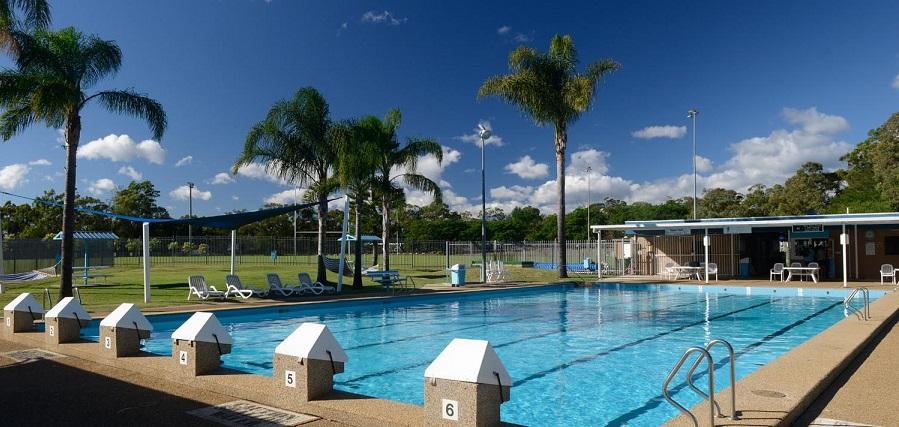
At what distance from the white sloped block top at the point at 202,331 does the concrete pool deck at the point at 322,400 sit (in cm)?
39

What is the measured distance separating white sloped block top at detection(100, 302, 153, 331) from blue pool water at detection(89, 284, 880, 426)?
5.88ft

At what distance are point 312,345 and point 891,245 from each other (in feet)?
83.0

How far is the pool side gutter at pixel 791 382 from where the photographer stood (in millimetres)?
4520

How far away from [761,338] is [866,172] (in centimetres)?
4862

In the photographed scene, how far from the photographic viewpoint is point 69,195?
13742 mm

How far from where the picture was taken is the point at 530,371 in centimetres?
839

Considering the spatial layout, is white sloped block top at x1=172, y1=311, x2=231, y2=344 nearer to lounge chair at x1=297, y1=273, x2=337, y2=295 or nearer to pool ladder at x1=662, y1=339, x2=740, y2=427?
pool ladder at x1=662, y1=339, x2=740, y2=427

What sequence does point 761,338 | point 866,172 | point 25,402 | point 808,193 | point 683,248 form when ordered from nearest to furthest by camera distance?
1. point 25,402
2. point 761,338
3. point 683,248
4. point 866,172
5. point 808,193

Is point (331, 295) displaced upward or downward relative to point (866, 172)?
downward

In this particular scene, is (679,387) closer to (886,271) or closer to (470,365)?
(470,365)

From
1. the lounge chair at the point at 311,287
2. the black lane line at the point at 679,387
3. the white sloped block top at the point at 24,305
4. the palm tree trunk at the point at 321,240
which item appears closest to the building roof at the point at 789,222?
the black lane line at the point at 679,387

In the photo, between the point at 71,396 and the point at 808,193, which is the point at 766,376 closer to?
the point at 71,396

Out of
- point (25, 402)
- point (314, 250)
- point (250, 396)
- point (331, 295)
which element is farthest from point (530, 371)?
point (314, 250)

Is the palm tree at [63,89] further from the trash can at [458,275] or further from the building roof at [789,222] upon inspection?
the building roof at [789,222]
